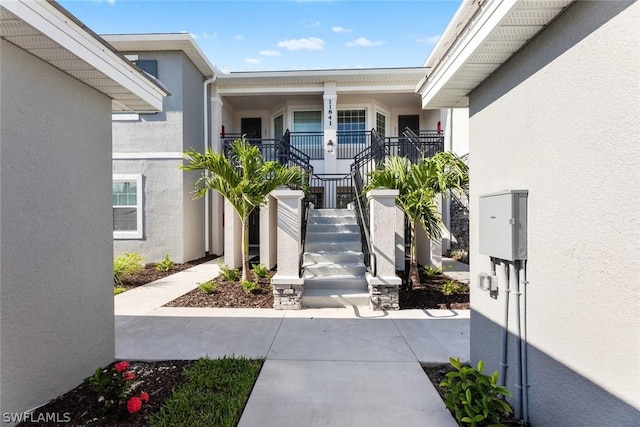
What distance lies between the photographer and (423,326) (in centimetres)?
450

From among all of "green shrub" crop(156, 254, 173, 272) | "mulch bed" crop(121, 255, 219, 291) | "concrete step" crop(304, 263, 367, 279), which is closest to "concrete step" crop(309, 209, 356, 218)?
"concrete step" crop(304, 263, 367, 279)

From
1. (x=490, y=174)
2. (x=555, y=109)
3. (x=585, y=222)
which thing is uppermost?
(x=555, y=109)

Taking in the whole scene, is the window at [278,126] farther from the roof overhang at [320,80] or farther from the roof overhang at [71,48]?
the roof overhang at [71,48]

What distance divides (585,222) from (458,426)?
1768 millimetres

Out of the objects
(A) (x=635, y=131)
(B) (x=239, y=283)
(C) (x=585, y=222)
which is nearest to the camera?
(A) (x=635, y=131)

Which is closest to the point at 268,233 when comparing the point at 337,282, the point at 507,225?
the point at 337,282

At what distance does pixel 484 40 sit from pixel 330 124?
8.88m

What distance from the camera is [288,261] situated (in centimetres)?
534

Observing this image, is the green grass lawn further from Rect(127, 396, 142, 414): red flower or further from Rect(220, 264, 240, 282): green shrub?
Rect(220, 264, 240, 282): green shrub

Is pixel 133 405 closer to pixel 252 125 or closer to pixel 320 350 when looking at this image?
pixel 320 350

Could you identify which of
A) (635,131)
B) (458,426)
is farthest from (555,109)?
(458,426)

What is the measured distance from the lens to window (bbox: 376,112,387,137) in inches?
486

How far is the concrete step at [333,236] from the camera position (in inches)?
272

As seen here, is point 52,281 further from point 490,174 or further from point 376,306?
point 376,306
